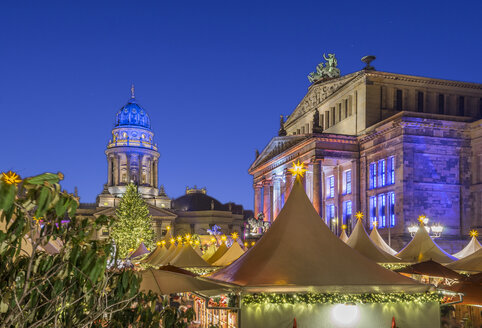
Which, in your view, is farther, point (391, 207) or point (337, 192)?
Answer: point (337, 192)

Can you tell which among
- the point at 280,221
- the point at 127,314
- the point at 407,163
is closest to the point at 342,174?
the point at 407,163

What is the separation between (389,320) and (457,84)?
43.8 meters

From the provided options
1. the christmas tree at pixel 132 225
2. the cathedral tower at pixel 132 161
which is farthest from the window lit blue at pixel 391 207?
the cathedral tower at pixel 132 161

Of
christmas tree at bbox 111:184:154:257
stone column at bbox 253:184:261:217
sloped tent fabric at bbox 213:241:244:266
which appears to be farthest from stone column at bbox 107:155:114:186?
sloped tent fabric at bbox 213:241:244:266

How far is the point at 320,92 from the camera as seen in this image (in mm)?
58781

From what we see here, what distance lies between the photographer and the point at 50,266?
13.7 ft

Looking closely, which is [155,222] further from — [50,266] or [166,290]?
[50,266]

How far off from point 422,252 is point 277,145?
33.9 meters

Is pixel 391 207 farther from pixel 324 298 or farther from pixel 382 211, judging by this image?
pixel 324 298

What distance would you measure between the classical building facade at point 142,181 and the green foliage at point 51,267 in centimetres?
9423

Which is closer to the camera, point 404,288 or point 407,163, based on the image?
point 404,288

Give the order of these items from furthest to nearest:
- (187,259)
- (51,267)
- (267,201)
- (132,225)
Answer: (132,225)
(267,201)
(187,259)
(51,267)

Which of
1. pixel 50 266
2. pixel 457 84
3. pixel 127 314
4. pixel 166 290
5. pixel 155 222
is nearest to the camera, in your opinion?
pixel 50 266

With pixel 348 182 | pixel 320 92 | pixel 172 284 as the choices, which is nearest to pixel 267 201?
pixel 348 182
